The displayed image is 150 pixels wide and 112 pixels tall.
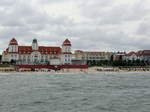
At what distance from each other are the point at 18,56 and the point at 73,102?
3953 inches

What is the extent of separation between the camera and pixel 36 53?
4978 inches

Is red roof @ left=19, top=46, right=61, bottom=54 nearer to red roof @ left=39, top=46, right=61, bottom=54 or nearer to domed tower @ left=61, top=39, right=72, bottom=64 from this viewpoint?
red roof @ left=39, top=46, right=61, bottom=54

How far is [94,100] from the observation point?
2873cm

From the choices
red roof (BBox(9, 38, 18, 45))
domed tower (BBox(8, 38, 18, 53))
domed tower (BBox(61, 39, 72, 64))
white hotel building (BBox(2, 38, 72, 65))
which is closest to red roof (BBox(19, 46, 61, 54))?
white hotel building (BBox(2, 38, 72, 65))

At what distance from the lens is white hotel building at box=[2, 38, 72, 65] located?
12509 cm

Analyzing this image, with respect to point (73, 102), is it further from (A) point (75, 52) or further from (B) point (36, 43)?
(A) point (75, 52)

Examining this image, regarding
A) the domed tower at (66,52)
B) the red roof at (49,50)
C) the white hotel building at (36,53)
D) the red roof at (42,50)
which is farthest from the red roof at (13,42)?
the domed tower at (66,52)

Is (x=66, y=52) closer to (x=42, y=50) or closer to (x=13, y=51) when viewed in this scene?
(x=42, y=50)

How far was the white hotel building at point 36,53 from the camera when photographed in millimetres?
125094

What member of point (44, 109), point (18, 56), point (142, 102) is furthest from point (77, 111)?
point (18, 56)

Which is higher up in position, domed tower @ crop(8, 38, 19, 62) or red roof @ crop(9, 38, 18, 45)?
red roof @ crop(9, 38, 18, 45)

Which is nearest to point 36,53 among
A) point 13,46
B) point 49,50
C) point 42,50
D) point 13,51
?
point 42,50

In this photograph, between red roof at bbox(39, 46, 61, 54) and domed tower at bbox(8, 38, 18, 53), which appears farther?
red roof at bbox(39, 46, 61, 54)

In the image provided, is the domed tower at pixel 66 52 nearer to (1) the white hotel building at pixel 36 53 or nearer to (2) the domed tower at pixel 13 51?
(1) the white hotel building at pixel 36 53
